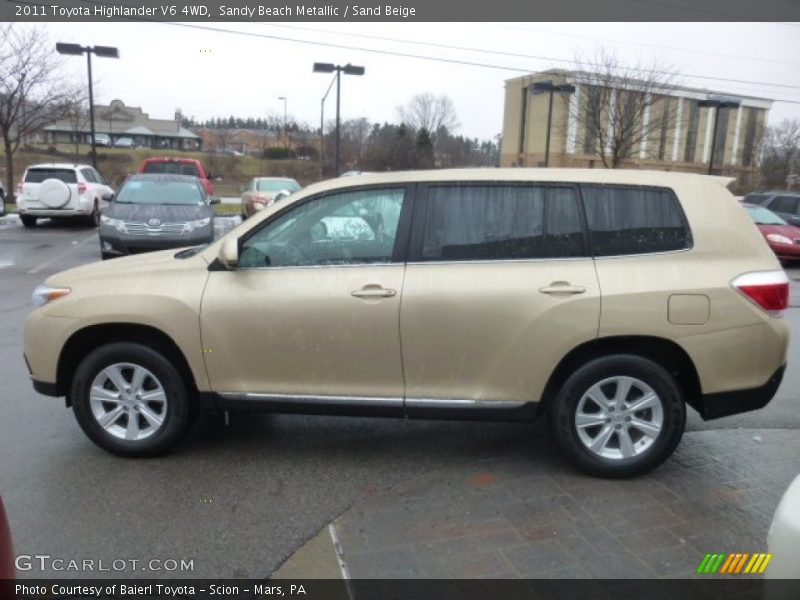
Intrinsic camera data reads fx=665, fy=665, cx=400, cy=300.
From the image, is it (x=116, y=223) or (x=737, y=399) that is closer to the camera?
(x=737, y=399)

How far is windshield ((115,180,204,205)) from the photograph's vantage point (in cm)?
1232

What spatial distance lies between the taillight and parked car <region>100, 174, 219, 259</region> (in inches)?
370

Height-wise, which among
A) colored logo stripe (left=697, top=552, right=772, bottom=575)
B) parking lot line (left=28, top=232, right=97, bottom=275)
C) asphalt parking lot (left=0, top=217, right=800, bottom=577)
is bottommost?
parking lot line (left=28, top=232, right=97, bottom=275)

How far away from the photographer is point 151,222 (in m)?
11.3

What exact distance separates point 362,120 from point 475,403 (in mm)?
54883

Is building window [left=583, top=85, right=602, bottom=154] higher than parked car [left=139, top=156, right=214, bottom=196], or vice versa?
building window [left=583, top=85, right=602, bottom=154]

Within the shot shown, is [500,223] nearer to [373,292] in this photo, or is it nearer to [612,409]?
[373,292]

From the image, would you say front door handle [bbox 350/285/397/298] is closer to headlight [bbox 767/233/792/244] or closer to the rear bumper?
the rear bumper

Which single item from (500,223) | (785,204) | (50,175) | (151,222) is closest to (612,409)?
(500,223)

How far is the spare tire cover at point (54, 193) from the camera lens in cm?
1706

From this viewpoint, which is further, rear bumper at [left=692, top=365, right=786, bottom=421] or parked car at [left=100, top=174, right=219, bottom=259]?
parked car at [left=100, top=174, right=219, bottom=259]

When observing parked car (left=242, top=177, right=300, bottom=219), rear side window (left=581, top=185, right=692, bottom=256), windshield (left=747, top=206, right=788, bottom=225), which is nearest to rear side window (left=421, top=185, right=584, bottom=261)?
rear side window (left=581, top=185, right=692, bottom=256)

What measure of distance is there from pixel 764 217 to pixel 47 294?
15.9 m

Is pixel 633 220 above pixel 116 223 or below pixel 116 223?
above
